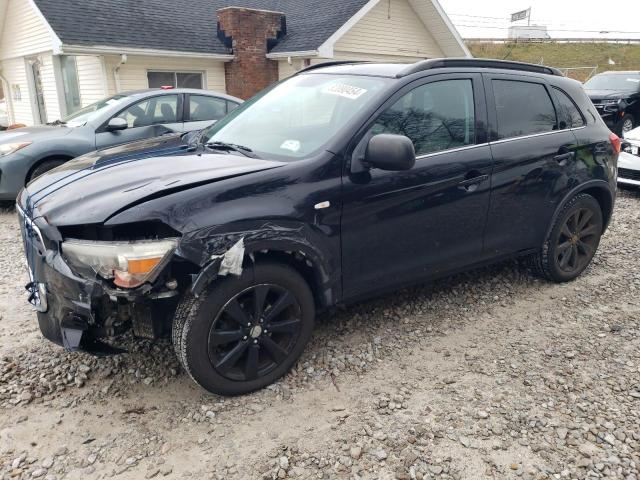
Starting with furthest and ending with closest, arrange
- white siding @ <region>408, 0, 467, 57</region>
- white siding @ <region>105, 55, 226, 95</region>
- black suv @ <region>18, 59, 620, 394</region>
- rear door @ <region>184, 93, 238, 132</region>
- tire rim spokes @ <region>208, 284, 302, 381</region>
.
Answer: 1. white siding @ <region>408, 0, 467, 57</region>
2. white siding @ <region>105, 55, 226, 95</region>
3. rear door @ <region>184, 93, 238, 132</region>
4. tire rim spokes @ <region>208, 284, 302, 381</region>
5. black suv @ <region>18, 59, 620, 394</region>

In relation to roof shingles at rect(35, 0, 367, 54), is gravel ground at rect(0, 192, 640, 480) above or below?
below

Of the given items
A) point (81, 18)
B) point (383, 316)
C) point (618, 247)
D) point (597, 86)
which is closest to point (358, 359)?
point (383, 316)

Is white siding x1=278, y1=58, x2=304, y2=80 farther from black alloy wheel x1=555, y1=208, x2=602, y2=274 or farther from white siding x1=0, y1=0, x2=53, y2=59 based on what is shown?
black alloy wheel x1=555, y1=208, x2=602, y2=274

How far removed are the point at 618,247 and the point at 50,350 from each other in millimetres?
5435

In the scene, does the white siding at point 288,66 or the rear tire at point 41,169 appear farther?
the white siding at point 288,66

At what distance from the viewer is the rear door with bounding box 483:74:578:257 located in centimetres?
372

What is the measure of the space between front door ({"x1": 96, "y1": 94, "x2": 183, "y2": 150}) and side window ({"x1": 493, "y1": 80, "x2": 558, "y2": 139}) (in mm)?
4953

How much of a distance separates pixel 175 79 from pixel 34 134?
7.60 metres

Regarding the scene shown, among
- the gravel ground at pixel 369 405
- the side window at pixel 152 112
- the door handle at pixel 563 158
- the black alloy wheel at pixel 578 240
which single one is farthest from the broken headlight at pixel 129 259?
the side window at pixel 152 112

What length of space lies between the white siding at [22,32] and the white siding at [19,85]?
0.97 feet

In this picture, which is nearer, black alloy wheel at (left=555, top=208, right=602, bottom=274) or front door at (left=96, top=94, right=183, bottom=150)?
black alloy wheel at (left=555, top=208, right=602, bottom=274)

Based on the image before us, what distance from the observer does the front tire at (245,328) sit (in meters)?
2.65

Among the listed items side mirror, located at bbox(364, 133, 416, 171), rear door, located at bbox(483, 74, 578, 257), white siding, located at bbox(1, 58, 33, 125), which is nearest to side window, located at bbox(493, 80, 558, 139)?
rear door, located at bbox(483, 74, 578, 257)

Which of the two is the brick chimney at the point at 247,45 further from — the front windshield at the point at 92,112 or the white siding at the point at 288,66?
the front windshield at the point at 92,112
